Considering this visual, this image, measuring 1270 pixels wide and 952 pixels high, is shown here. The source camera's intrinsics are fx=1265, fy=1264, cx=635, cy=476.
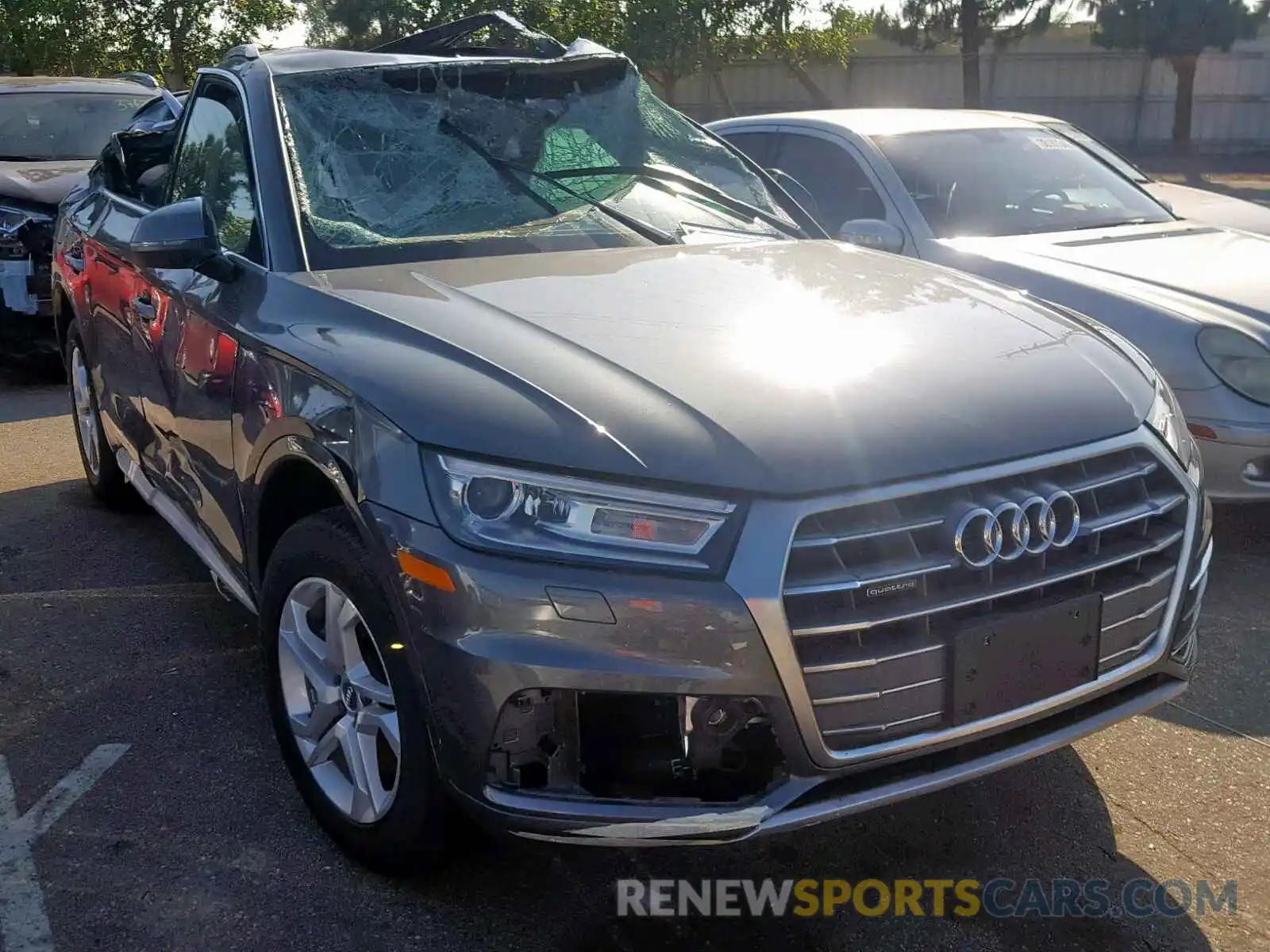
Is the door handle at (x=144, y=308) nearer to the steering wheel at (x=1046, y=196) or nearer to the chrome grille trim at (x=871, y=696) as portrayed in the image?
the chrome grille trim at (x=871, y=696)

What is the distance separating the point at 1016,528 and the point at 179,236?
81.5 inches

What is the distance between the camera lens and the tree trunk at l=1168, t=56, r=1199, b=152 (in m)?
30.0

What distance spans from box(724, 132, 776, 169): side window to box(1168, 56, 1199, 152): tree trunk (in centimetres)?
2726

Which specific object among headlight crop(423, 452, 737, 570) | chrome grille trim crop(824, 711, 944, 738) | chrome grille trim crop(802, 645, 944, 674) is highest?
headlight crop(423, 452, 737, 570)

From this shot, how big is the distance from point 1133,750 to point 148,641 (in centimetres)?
288

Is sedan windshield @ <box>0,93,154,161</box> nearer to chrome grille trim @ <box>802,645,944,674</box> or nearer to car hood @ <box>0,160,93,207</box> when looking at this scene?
car hood @ <box>0,160,93,207</box>

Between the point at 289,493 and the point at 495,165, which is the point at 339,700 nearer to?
the point at 289,493

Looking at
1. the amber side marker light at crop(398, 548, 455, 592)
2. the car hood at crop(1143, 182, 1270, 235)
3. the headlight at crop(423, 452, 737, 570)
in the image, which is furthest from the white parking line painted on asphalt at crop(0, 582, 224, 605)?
the car hood at crop(1143, 182, 1270, 235)

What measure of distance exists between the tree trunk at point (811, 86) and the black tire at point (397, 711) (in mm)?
27295

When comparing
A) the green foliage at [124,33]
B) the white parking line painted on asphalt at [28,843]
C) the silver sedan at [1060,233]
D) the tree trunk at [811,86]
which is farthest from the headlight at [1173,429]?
the tree trunk at [811,86]

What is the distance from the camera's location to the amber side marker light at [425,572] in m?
2.17

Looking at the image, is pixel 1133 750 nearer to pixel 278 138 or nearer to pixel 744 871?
pixel 744 871

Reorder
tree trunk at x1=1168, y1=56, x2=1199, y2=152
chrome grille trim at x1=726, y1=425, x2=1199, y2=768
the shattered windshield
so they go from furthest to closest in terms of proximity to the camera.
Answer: tree trunk at x1=1168, y1=56, x2=1199, y2=152
the shattered windshield
chrome grille trim at x1=726, y1=425, x2=1199, y2=768

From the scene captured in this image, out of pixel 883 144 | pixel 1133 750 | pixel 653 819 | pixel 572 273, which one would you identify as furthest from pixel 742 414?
pixel 883 144
